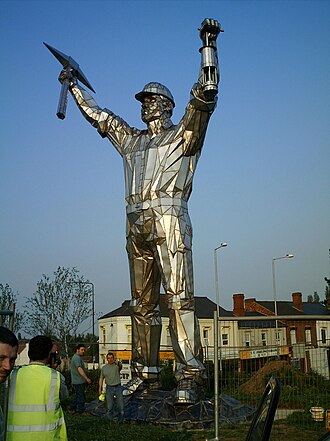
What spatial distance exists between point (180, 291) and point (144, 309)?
105 cm

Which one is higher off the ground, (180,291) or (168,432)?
(180,291)

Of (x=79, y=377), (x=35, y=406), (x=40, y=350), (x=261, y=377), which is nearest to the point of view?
(x=35, y=406)

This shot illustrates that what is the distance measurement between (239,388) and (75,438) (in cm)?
236

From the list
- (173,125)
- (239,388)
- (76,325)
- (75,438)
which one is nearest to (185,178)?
(173,125)

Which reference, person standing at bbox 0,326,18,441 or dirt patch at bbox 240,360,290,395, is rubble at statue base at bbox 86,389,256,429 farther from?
person standing at bbox 0,326,18,441

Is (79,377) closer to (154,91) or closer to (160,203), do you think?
(160,203)

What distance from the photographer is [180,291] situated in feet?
29.5

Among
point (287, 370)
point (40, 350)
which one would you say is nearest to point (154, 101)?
point (287, 370)

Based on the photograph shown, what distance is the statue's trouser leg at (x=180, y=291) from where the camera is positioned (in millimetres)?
8805

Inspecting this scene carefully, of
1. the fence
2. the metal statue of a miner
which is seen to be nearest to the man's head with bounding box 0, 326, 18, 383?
the fence

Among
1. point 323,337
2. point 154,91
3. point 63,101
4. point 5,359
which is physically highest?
point 63,101

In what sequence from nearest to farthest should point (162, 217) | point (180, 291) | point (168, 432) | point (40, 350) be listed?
point (40, 350) < point (168, 432) < point (180, 291) < point (162, 217)

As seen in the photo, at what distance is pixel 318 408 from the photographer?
6965 millimetres

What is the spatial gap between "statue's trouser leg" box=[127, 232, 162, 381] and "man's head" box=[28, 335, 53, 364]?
5.55 m
